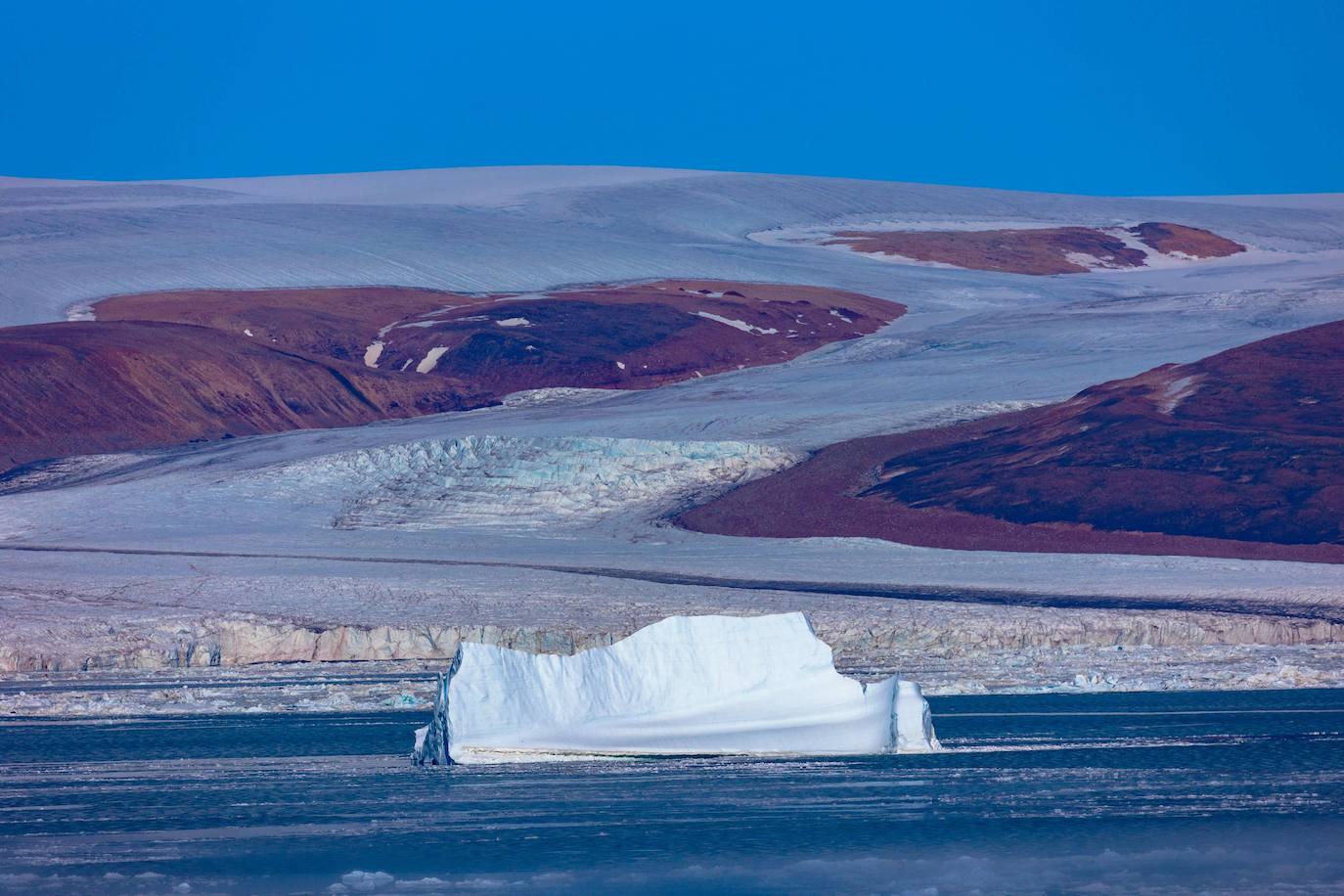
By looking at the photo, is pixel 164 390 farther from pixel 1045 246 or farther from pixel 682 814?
pixel 1045 246

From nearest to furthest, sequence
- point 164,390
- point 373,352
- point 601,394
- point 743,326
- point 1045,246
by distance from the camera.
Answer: point 164,390 < point 601,394 < point 373,352 < point 743,326 < point 1045,246

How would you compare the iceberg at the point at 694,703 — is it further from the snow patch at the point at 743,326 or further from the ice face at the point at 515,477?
the snow patch at the point at 743,326

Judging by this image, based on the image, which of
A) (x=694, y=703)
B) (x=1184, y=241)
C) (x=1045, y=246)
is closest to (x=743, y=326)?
(x=1045, y=246)

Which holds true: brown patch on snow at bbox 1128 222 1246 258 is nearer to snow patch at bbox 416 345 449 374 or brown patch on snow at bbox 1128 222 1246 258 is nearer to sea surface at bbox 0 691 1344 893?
snow patch at bbox 416 345 449 374

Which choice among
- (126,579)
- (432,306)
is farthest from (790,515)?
(432,306)

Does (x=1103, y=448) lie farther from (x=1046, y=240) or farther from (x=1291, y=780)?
(x=1046, y=240)

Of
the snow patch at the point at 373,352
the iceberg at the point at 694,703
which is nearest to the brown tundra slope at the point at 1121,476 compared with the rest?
the iceberg at the point at 694,703

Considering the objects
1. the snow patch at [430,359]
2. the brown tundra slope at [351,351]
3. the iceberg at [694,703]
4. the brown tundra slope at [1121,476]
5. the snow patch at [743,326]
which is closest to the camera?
the iceberg at [694,703]
